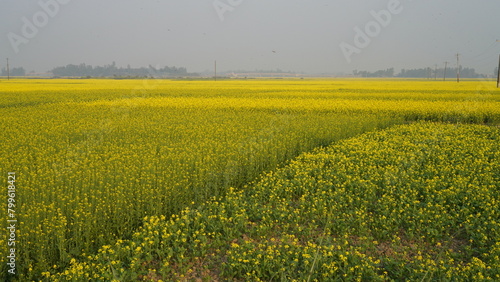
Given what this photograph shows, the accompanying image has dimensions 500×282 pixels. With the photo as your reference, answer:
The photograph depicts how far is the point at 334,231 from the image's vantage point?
22.2ft

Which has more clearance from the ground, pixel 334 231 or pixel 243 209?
pixel 243 209

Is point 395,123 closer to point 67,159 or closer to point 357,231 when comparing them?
point 357,231

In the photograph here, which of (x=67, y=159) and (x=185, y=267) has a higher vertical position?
(x=67, y=159)

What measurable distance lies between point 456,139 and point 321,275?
1121cm

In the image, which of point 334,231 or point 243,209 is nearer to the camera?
point 334,231

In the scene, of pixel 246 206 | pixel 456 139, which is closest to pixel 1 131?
pixel 246 206

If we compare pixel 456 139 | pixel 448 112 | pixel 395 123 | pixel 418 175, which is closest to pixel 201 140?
pixel 418 175

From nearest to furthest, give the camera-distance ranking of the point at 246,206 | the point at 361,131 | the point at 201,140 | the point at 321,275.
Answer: the point at 321,275, the point at 246,206, the point at 201,140, the point at 361,131

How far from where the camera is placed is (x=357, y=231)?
22.0 feet

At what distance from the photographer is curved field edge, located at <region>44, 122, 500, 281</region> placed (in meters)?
5.25

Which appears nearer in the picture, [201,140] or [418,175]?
[418,175]

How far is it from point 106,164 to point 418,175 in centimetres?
751

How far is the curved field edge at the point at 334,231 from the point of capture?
525cm

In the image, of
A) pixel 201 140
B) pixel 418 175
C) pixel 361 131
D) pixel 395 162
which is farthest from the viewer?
pixel 361 131
